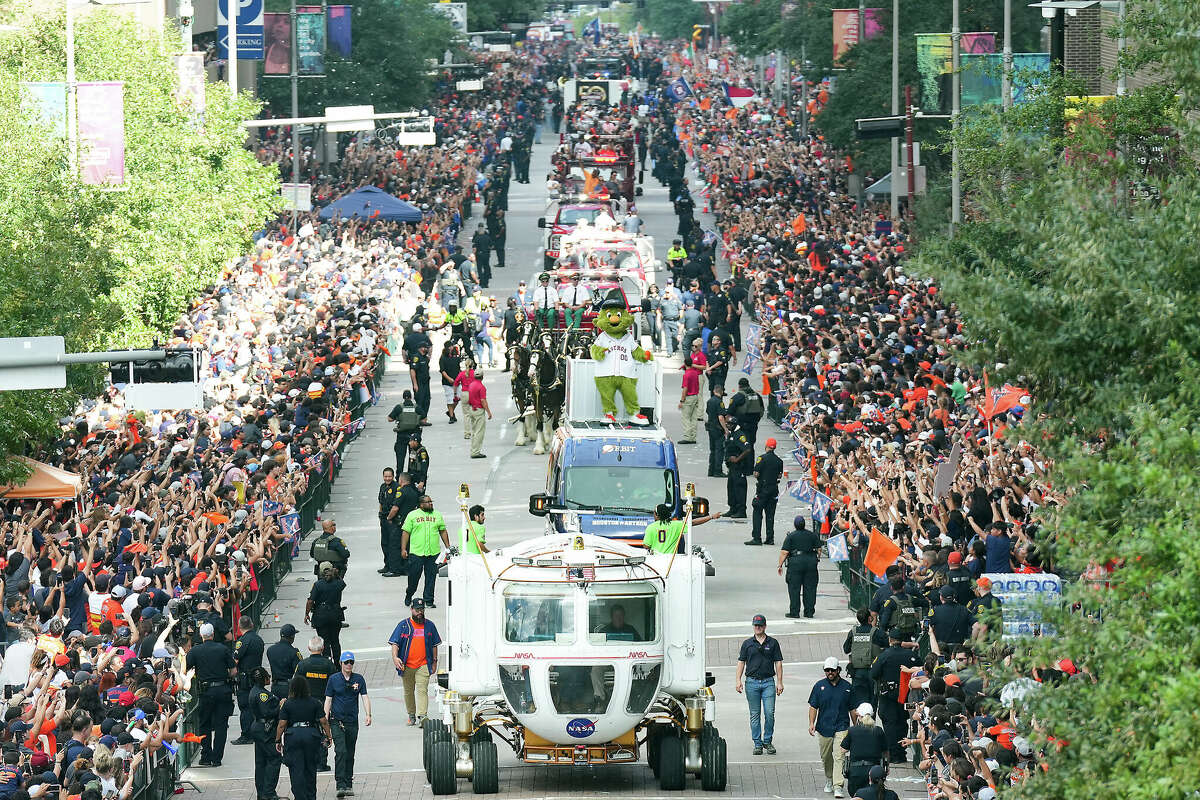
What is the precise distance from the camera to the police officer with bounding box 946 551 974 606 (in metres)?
21.4

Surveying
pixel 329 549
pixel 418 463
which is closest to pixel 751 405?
pixel 418 463

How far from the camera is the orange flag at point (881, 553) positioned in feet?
75.9

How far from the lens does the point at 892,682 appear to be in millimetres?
19531

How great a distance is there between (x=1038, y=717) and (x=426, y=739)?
795 cm

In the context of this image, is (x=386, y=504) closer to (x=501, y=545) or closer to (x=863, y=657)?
(x=501, y=545)

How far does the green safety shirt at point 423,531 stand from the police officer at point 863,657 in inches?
263

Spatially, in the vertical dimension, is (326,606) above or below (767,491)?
below

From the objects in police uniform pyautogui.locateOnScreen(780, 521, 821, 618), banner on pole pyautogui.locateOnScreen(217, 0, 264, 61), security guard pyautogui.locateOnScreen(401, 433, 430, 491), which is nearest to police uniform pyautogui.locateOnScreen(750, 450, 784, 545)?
police uniform pyautogui.locateOnScreen(780, 521, 821, 618)

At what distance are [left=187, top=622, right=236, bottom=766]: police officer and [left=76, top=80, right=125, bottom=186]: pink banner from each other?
13598 millimetres

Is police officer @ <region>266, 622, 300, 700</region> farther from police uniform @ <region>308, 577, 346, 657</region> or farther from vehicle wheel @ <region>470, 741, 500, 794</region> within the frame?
police uniform @ <region>308, 577, 346, 657</region>

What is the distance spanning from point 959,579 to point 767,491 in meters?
7.99

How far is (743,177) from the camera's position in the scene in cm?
6706

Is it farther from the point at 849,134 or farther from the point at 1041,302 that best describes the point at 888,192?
the point at 1041,302

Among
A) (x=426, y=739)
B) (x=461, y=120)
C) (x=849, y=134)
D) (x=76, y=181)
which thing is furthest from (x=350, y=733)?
(x=461, y=120)
